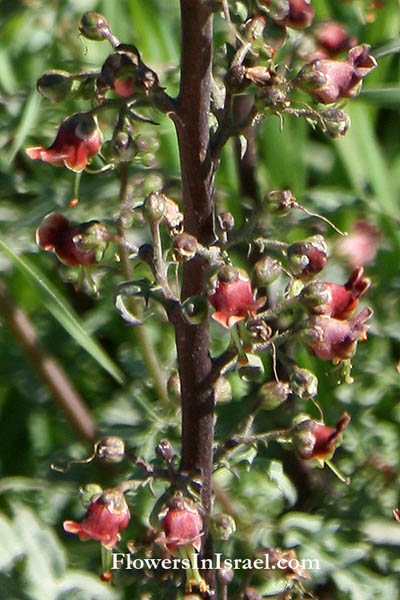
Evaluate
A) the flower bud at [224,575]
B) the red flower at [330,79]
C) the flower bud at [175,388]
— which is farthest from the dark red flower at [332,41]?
the flower bud at [224,575]

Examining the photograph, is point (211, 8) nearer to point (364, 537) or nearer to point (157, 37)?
point (364, 537)

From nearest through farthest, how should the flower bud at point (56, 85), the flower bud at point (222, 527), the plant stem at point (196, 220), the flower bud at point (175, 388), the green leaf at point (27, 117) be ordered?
the plant stem at point (196, 220) → the flower bud at point (56, 85) → the flower bud at point (222, 527) → the flower bud at point (175, 388) → the green leaf at point (27, 117)

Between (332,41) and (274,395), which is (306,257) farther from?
(332,41)

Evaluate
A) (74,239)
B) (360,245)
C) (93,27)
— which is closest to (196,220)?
(74,239)

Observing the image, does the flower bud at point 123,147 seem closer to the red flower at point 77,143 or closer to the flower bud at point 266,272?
the red flower at point 77,143

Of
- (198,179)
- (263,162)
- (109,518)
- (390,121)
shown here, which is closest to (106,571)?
(109,518)

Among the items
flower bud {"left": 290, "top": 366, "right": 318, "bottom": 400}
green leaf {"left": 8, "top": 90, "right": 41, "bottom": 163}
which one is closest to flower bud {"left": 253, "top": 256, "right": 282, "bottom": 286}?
flower bud {"left": 290, "top": 366, "right": 318, "bottom": 400}
